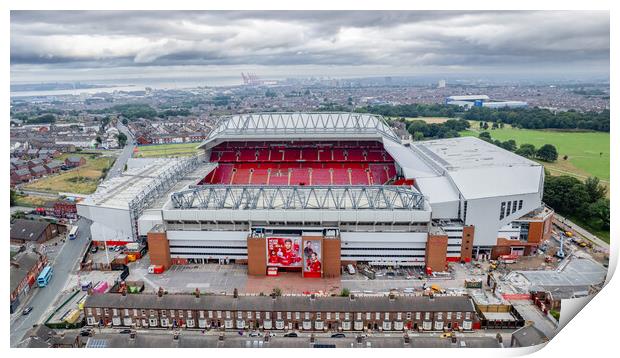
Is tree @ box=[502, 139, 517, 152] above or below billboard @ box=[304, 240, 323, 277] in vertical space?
above

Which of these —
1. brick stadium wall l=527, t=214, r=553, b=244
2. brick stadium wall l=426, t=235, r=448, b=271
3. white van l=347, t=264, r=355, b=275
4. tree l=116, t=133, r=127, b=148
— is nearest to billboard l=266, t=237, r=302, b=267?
white van l=347, t=264, r=355, b=275

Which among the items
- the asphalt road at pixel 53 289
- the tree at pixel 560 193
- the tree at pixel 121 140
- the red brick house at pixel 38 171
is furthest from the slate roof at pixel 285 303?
the tree at pixel 121 140

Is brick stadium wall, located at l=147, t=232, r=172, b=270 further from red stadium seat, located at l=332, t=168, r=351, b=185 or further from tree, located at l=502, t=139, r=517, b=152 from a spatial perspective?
tree, located at l=502, t=139, r=517, b=152

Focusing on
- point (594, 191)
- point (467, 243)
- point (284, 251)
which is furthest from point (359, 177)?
point (594, 191)

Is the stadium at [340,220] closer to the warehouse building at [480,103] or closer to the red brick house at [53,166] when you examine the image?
the red brick house at [53,166]

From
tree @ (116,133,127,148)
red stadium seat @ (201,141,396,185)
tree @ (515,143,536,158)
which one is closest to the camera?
red stadium seat @ (201,141,396,185)

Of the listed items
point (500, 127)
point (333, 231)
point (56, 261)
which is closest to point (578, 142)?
point (500, 127)

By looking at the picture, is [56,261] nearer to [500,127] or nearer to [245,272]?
[245,272]
